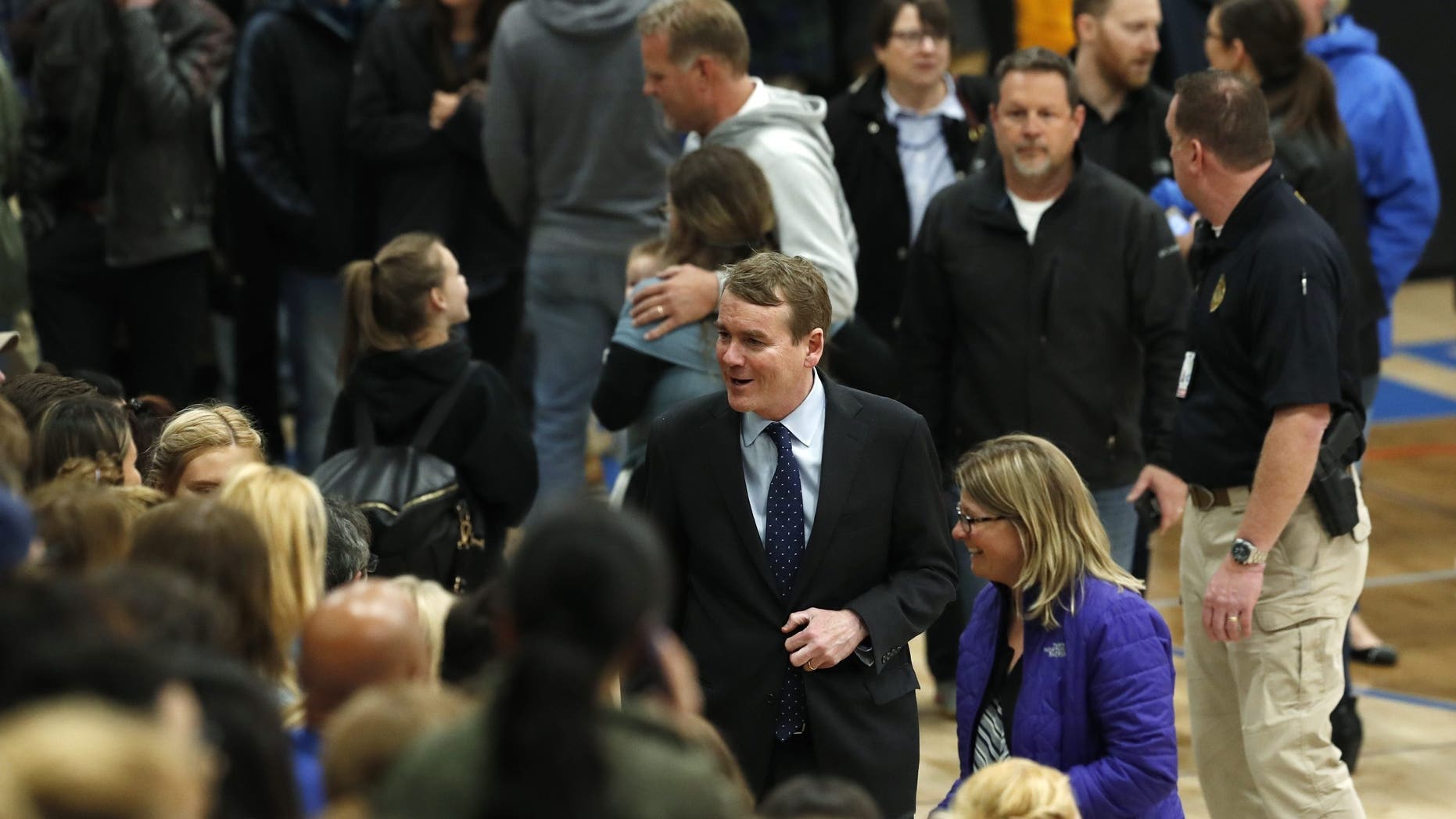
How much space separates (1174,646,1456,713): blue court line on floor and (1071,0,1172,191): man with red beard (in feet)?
6.08

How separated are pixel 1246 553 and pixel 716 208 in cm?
154

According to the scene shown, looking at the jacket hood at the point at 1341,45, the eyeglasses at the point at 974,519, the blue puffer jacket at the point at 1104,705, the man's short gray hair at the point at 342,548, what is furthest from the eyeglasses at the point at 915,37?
the man's short gray hair at the point at 342,548

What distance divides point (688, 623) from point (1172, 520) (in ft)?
5.47

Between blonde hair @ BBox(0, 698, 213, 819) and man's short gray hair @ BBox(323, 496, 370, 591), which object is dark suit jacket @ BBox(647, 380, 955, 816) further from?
blonde hair @ BBox(0, 698, 213, 819)

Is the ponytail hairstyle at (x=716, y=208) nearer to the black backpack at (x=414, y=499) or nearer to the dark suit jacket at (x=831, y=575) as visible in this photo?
the black backpack at (x=414, y=499)

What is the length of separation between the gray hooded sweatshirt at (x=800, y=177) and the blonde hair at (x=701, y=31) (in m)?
0.14

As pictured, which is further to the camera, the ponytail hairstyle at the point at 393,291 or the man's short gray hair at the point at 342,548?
the ponytail hairstyle at the point at 393,291

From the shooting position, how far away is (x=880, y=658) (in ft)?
12.0

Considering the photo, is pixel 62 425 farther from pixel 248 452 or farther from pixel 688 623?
pixel 688 623

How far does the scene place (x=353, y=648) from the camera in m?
2.35

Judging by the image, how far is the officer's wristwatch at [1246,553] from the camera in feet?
14.0

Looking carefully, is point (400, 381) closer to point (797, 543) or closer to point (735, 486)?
point (735, 486)

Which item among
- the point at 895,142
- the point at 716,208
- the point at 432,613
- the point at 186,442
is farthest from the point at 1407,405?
the point at 432,613

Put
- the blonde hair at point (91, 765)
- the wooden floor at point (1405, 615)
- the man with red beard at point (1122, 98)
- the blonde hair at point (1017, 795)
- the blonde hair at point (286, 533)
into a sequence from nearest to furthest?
1. the blonde hair at point (91, 765)
2. the blonde hair at point (286, 533)
3. the blonde hair at point (1017, 795)
4. the wooden floor at point (1405, 615)
5. the man with red beard at point (1122, 98)
